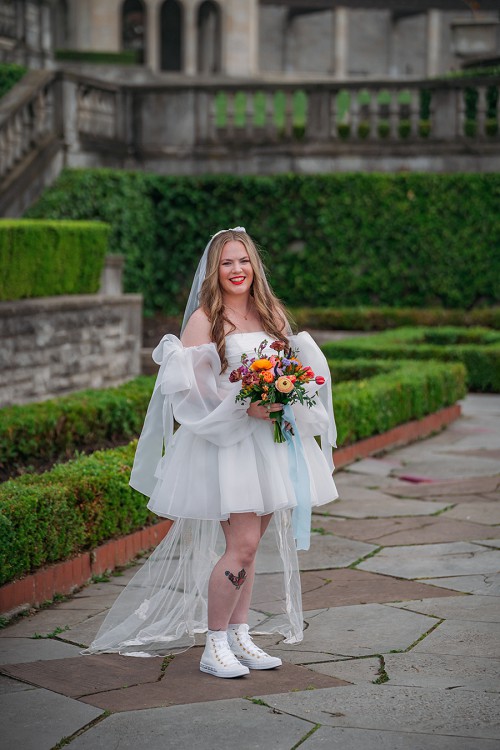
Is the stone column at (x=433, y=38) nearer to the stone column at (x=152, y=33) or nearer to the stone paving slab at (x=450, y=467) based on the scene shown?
the stone column at (x=152, y=33)

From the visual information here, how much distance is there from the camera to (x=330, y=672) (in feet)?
14.6

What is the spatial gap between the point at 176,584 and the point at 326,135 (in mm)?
13998

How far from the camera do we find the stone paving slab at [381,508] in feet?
24.0

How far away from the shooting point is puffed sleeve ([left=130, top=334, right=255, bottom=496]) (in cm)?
456

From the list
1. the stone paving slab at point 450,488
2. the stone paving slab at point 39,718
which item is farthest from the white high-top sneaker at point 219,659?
the stone paving slab at point 450,488

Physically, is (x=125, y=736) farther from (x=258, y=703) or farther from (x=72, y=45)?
(x=72, y=45)

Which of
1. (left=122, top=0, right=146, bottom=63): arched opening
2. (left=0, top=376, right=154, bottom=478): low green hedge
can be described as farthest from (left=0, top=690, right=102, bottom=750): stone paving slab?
(left=122, top=0, right=146, bottom=63): arched opening

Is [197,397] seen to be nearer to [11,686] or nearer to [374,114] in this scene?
[11,686]

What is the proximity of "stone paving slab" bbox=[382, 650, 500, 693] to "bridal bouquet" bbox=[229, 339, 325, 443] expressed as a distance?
101cm

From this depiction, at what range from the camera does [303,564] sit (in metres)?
6.18

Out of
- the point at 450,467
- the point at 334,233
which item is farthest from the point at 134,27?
the point at 450,467

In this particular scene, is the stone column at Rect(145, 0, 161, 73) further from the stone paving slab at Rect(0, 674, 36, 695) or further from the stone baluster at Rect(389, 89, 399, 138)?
the stone paving slab at Rect(0, 674, 36, 695)

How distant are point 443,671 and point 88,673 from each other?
1.39 m

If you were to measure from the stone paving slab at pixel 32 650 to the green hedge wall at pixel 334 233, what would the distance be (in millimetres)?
12332
